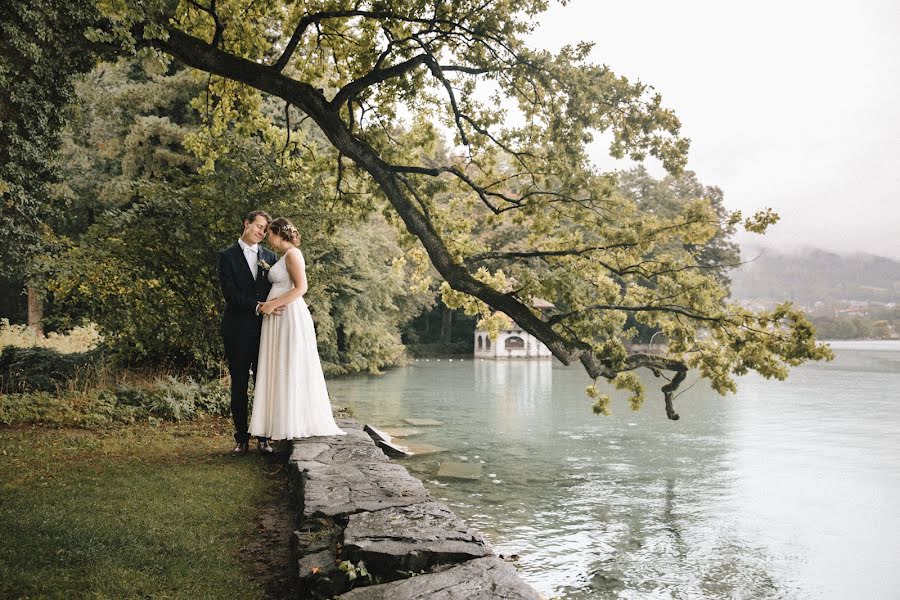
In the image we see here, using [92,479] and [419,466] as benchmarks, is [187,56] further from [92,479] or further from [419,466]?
[419,466]

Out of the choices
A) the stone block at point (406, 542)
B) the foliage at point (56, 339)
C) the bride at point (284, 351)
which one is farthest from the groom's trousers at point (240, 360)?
the foliage at point (56, 339)

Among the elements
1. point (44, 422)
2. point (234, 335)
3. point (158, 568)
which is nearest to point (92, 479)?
point (234, 335)

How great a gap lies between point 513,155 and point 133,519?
21.7ft

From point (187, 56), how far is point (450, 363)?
33079 millimetres

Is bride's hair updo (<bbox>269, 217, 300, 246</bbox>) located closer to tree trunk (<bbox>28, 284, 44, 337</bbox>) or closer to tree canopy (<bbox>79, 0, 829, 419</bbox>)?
tree canopy (<bbox>79, 0, 829, 419</bbox>)

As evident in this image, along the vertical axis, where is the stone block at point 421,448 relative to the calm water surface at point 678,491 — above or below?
above

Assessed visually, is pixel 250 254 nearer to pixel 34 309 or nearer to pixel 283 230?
pixel 283 230

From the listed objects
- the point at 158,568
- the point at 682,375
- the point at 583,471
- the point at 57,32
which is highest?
the point at 57,32

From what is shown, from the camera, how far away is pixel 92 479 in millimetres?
5875

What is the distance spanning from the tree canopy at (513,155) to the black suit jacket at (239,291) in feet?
6.70

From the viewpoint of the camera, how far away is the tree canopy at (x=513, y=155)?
7.50 m

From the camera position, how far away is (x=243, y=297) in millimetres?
6523

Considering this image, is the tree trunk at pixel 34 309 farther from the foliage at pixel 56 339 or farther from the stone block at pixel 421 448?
the stone block at pixel 421 448

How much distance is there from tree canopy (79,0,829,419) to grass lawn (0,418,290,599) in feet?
10.8
